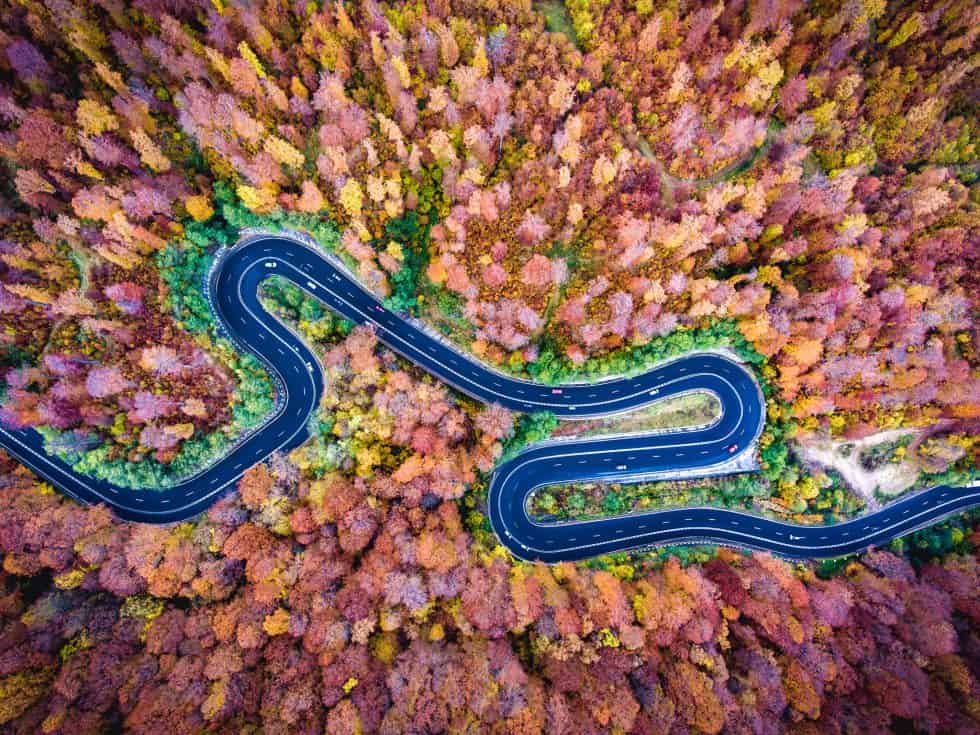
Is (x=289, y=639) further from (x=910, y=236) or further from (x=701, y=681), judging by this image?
(x=910, y=236)

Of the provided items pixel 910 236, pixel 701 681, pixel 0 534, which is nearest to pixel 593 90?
pixel 910 236

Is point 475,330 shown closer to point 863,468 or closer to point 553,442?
point 553,442

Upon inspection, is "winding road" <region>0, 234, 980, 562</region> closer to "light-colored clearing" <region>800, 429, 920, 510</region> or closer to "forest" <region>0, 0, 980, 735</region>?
"forest" <region>0, 0, 980, 735</region>

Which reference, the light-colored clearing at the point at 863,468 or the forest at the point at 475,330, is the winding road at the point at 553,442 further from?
the light-colored clearing at the point at 863,468

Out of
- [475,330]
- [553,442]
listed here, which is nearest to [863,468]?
[553,442]

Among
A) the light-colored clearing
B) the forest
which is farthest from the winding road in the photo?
the light-colored clearing
